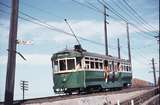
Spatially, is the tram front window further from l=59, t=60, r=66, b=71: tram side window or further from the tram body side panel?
the tram body side panel

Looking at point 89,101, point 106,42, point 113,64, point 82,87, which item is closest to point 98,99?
point 89,101

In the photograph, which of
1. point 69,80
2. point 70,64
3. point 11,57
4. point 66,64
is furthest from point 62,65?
point 11,57

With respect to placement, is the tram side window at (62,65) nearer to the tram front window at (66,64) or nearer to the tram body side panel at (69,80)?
the tram front window at (66,64)

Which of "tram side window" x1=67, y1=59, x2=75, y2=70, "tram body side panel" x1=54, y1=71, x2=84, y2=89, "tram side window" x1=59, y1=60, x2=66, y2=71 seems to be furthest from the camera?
"tram side window" x1=59, y1=60, x2=66, y2=71

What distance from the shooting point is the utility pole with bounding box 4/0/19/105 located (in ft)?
55.0

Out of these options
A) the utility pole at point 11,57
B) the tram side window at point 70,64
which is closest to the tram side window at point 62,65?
the tram side window at point 70,64

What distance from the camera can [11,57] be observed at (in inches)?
680

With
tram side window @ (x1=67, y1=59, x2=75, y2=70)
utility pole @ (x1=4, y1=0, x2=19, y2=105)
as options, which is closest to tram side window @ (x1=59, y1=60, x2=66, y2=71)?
tram side window @ (x1=67, y1=59, x2=75, y2=70)

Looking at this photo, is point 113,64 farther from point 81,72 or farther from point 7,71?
point 7,71

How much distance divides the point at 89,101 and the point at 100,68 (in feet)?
21.1

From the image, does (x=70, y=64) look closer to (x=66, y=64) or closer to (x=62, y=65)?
(x=66, y=64)

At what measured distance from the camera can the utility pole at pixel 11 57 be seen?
16750mm

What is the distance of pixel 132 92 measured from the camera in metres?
28.6

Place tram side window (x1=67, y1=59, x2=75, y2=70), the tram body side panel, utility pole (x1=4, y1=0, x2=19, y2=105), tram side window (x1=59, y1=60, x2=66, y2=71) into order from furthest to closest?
tram side window (x1=59, y1=60, x2=66, y2=71)
tram side window (x1=67, y1=59, x2=75, y2=70)
the tram body side panel
utility pole (x1=4, y1=0, x2=19, y2=105)
